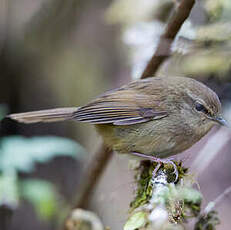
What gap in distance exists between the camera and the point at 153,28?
13.0 feet

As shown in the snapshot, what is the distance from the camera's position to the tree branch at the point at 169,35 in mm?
2979

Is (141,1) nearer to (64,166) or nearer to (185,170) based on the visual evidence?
(185,170)

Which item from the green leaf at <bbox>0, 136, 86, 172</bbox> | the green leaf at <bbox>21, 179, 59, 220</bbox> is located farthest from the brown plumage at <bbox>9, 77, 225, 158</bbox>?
the green leaf at <bbox>21, 179, 59, 220</bbox>

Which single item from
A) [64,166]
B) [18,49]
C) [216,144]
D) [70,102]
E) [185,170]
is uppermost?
[185,170]

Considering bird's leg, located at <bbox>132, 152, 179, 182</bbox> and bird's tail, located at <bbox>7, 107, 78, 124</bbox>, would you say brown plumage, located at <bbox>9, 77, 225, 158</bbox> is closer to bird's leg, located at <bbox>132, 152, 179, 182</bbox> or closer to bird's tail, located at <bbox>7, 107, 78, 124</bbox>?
bird's leg, located at <bbox>132, 152, 179, 182</bbox>

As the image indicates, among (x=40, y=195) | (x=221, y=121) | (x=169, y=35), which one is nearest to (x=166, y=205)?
(x=221, y=121)

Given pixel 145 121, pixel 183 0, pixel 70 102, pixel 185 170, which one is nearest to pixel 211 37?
pixel 183 0

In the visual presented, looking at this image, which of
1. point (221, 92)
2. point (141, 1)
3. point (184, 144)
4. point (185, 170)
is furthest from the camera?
point (141, 1)

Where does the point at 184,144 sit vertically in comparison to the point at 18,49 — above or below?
above

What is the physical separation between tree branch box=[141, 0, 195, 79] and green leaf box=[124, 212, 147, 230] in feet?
4.88

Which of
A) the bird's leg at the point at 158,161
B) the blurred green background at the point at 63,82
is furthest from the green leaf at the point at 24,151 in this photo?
the blurred green background at the point at 63,82

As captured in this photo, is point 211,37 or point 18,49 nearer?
point 211,37

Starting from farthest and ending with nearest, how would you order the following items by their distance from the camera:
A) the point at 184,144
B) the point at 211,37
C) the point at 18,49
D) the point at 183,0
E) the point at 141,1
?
the point at 18,49 → the point at 141,1 → the point at 211,37 → the point at 184,144 → the point at 183,0

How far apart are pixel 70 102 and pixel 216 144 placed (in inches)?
129
